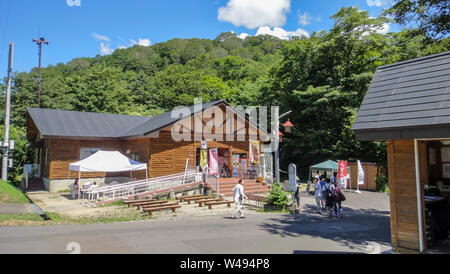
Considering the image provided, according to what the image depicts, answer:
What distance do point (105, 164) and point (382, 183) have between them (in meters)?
20.0

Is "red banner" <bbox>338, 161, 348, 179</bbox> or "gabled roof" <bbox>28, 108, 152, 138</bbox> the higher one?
"gabled roof" <bbox>28, 108, 152, 138</bbox>

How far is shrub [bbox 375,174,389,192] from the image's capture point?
71.6ft

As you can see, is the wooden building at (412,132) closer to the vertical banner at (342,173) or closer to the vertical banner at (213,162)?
the vertical banner at (213,162)

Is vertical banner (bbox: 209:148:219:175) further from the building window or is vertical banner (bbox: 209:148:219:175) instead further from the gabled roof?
the gabled roof

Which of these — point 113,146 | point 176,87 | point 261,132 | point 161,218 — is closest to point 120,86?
point 176,87

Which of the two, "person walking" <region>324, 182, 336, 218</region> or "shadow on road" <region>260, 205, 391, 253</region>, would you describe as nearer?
"shadow on road" <region>260, 205, 391, 253</region>

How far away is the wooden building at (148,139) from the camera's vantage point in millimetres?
20031

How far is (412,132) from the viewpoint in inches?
255

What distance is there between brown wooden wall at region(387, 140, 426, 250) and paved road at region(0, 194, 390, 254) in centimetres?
130

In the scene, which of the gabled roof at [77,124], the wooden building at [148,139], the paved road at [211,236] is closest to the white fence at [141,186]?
the wooden building at [148,139]

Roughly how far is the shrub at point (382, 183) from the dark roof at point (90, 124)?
1325cm

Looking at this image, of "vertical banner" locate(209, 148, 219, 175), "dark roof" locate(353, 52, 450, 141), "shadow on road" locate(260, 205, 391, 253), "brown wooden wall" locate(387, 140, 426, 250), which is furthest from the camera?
"vertical banner" locate(209, 148, 219, 175)

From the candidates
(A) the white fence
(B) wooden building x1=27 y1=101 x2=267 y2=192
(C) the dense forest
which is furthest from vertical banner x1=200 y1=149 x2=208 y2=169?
(C) the dense forest
